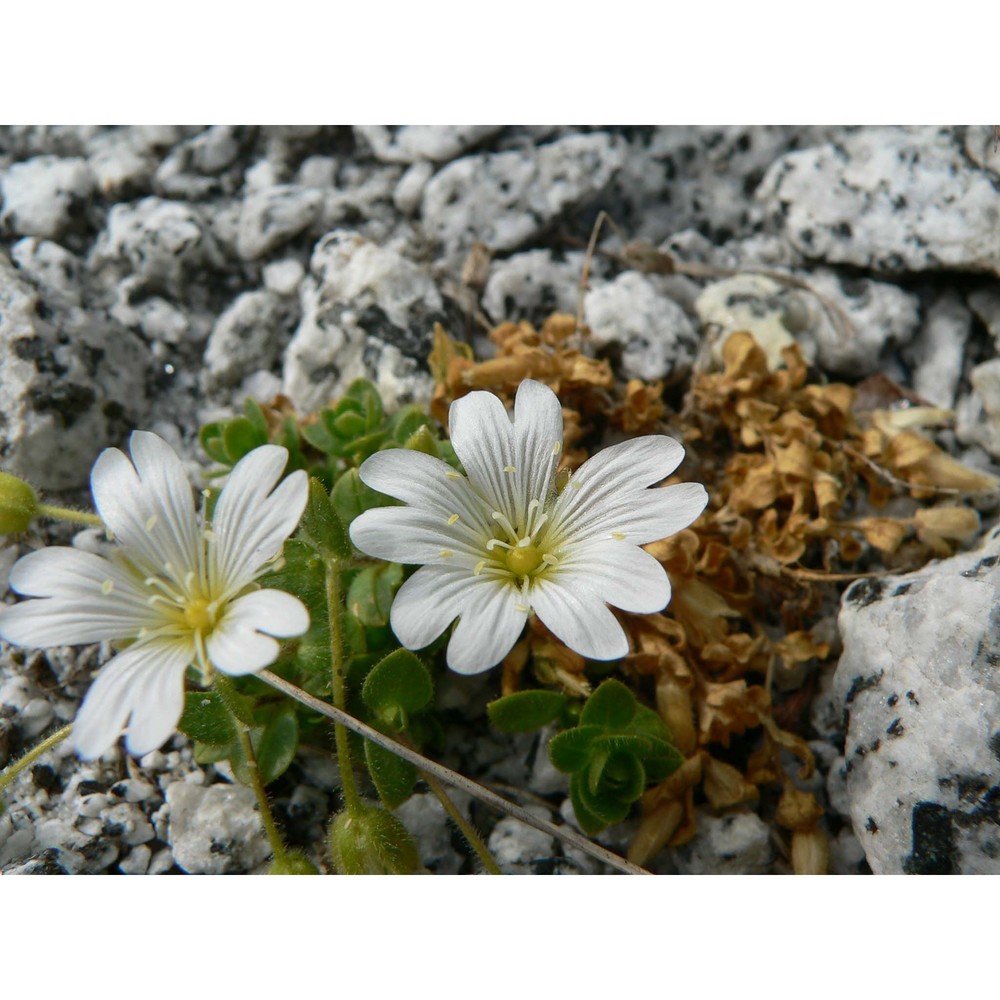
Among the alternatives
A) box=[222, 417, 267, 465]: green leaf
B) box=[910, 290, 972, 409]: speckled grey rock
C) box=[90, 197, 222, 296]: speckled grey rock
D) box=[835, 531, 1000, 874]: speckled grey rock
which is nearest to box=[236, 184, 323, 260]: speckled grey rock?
box=[90, 197, 222, 296]: speckled grey rock

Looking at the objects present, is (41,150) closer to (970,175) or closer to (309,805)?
(309,805)

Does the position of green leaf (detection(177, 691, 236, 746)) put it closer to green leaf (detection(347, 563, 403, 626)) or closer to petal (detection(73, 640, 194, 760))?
petal (detection(73, 640, 194, 760))

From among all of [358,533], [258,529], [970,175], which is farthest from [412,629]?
[970,175]

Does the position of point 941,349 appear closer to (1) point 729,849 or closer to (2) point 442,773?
(1) point 729,849

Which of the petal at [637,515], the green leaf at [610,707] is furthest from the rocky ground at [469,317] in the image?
the petal at [637,515]

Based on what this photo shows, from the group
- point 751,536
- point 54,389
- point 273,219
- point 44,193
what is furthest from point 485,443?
point 44,193

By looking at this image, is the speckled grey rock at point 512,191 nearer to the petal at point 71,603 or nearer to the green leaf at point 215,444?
the green leaf at point 215,444

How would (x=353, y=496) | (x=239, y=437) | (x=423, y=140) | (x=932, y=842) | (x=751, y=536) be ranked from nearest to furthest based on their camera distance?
(x=932, y=842), (x=353, y=496), (x=239, y=437), (x=751, y=536), (x=423, y=140)
